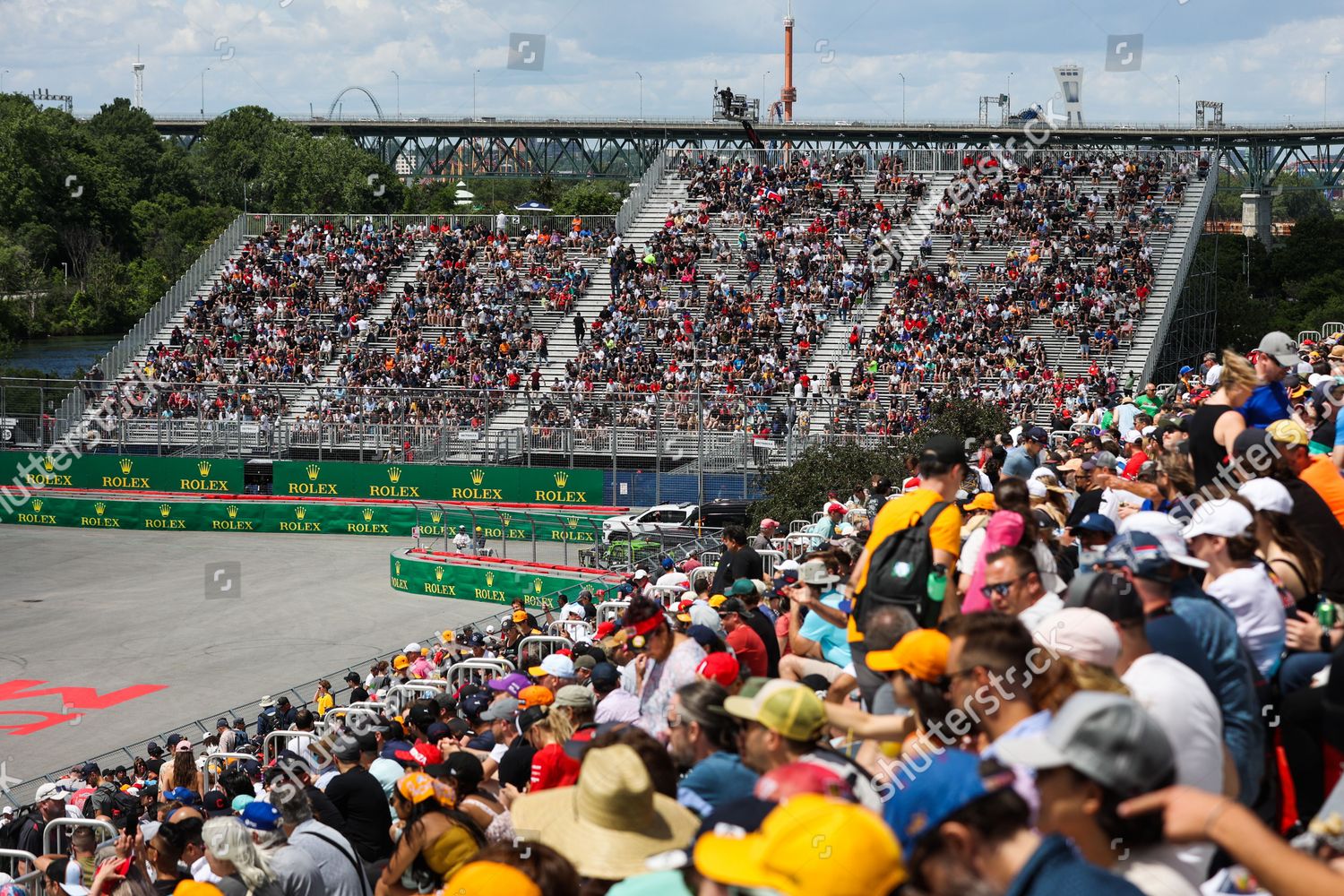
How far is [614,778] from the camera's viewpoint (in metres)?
4.96

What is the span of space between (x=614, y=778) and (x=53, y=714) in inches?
728

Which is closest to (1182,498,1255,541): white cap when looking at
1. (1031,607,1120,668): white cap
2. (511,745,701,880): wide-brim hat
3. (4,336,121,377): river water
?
(1031,607,1120,668): white cap

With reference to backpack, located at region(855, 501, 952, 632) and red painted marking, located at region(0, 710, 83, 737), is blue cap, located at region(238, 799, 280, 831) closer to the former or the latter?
backpack, located at region(855, 501, 952, 632)

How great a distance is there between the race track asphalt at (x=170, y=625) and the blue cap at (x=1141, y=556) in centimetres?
1302

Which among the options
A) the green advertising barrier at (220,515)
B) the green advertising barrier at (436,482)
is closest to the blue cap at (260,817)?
the green advertising barrier at (220,515)

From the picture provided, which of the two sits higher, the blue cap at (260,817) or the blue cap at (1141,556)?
the blue cap at (1141,556)

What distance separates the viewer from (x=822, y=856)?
11.4ft

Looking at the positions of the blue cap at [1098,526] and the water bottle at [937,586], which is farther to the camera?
the blue cap at [1098,526]

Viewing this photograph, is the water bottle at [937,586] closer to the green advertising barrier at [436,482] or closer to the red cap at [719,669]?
the red cap at [719,669]

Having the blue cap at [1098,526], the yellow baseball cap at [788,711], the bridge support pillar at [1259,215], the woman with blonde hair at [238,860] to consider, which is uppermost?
the bridge support pillar at [1259,215]

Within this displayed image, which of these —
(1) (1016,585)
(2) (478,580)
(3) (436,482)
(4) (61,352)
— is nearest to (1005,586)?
(1) (1016,585)

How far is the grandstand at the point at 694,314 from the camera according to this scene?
117 feet

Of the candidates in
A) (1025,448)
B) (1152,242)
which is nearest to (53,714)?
(1025,448)

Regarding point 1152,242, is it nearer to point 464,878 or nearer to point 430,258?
point 430,258
